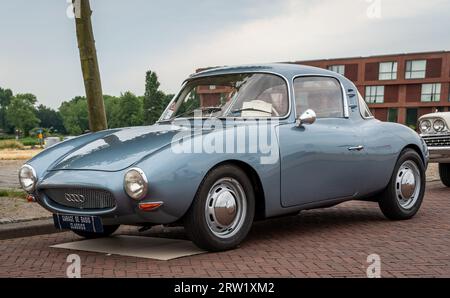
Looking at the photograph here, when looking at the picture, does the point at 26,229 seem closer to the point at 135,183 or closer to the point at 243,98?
the point at 135,183

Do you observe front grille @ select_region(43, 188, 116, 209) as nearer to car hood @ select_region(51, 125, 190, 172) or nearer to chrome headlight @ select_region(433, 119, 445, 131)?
car hood @ select_region(51, 125, 190, 172)

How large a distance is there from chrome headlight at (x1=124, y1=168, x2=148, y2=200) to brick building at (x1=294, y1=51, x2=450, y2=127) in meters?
57.9

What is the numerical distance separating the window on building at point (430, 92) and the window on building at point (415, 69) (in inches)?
51.4

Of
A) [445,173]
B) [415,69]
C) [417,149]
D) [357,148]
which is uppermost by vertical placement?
[415,69]

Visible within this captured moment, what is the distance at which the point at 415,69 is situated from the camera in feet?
197

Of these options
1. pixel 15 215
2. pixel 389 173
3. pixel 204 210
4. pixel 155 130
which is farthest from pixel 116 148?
pixel 389 173

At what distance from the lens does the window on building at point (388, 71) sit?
6109 cm

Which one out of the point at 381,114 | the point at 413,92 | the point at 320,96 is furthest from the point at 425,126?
the point at 413,92

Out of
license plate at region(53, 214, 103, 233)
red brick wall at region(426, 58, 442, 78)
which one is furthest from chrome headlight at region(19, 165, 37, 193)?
red brick wall at region(426, 58, 442, 78)

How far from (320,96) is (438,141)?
4.84m

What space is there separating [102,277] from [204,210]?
3.28 ft

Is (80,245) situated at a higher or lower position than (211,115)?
lower

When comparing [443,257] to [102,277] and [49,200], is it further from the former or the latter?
[49,200]

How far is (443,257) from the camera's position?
472cm
